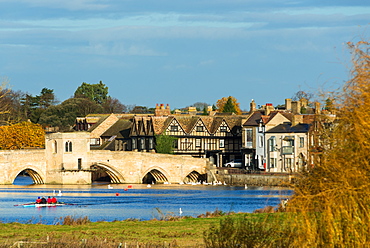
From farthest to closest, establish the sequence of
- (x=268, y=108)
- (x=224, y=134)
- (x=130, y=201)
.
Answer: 1. (x=224, y=134)
2. (x=268, y=108)
3. (x=130, y=201)

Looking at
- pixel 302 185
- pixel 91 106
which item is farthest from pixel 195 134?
pixel 302 185

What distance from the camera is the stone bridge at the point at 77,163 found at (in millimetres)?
76125

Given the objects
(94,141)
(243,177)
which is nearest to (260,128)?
(243,177)

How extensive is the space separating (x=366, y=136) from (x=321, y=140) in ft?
4.26

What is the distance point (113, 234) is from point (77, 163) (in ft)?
161

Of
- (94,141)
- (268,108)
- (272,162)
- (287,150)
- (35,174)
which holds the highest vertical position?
(268,108)

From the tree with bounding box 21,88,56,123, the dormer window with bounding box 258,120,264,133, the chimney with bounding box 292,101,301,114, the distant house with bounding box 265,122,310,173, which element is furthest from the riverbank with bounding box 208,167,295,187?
the tree with bounding box 21,88,56,123

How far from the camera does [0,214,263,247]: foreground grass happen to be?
2505 cm

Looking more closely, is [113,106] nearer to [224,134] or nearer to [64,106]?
[64,106]

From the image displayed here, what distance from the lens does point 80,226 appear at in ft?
108

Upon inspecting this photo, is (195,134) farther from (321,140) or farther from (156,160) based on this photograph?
(321,140)

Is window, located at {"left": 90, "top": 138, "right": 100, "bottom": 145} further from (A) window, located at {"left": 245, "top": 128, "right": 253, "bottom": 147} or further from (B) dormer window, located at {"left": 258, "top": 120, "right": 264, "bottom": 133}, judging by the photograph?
(B) dormer window, located at {"left": 258, "top": 120, "right": 264, "bottom": 133}

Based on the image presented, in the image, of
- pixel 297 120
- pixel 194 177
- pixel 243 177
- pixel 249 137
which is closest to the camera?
pixel 297 120

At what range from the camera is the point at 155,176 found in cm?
8306
